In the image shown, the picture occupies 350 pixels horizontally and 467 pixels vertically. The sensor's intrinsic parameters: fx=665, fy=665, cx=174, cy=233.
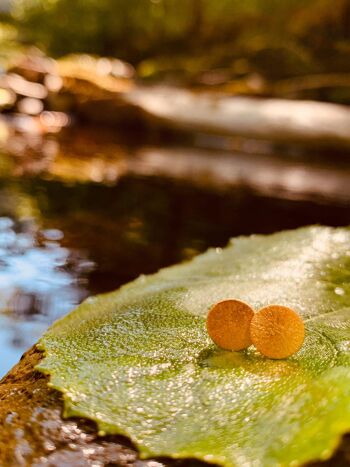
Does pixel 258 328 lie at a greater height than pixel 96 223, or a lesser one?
lesser

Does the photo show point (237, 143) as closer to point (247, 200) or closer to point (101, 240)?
point (247, 200)

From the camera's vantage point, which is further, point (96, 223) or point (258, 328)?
point (96, 223)

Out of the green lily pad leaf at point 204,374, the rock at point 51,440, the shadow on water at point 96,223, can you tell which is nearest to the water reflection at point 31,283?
the shadow on water at point 96,223

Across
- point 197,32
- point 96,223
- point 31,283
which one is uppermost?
point 197,32

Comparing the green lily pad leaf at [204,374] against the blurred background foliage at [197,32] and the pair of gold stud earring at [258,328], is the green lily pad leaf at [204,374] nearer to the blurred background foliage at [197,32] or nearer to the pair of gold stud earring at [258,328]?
the pair of gold stud earring at [258,328]

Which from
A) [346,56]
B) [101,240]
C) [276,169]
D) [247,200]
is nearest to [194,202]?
[247,200]

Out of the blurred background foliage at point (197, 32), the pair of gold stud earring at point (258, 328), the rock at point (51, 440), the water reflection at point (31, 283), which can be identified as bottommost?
the rock at point (51, 440)

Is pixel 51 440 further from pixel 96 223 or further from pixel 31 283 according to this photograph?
pixel 96 223

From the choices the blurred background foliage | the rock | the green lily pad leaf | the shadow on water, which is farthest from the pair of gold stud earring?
the blurred background foliage

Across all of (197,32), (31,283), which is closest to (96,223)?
(31,283)
